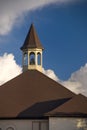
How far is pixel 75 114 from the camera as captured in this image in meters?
89.0

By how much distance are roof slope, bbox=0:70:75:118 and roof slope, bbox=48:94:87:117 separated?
2.95 m

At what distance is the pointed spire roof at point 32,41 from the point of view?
4016 inches

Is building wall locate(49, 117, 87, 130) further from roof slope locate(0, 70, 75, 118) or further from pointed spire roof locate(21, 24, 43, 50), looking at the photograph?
pointed spire roof locate(21, 24, 43, 50)

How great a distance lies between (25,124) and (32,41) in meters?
13.9

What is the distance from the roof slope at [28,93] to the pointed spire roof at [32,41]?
15.7 feet

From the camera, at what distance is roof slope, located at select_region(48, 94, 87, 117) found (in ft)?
293

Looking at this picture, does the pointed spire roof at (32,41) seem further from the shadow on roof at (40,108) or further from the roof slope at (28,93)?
the shadow on roof at (40,108)

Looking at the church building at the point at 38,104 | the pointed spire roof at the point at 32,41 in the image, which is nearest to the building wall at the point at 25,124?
the church building at the point at 38,104

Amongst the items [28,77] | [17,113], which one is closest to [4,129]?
[17,113]

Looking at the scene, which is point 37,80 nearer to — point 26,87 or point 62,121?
point 26,87

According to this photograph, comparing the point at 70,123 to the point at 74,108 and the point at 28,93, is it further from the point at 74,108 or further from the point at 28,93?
the point at 28,93

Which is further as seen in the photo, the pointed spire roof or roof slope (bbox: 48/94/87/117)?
the pointed spire roof

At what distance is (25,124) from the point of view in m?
92.9

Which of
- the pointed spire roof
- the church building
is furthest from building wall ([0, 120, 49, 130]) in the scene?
the pointed spire roof
